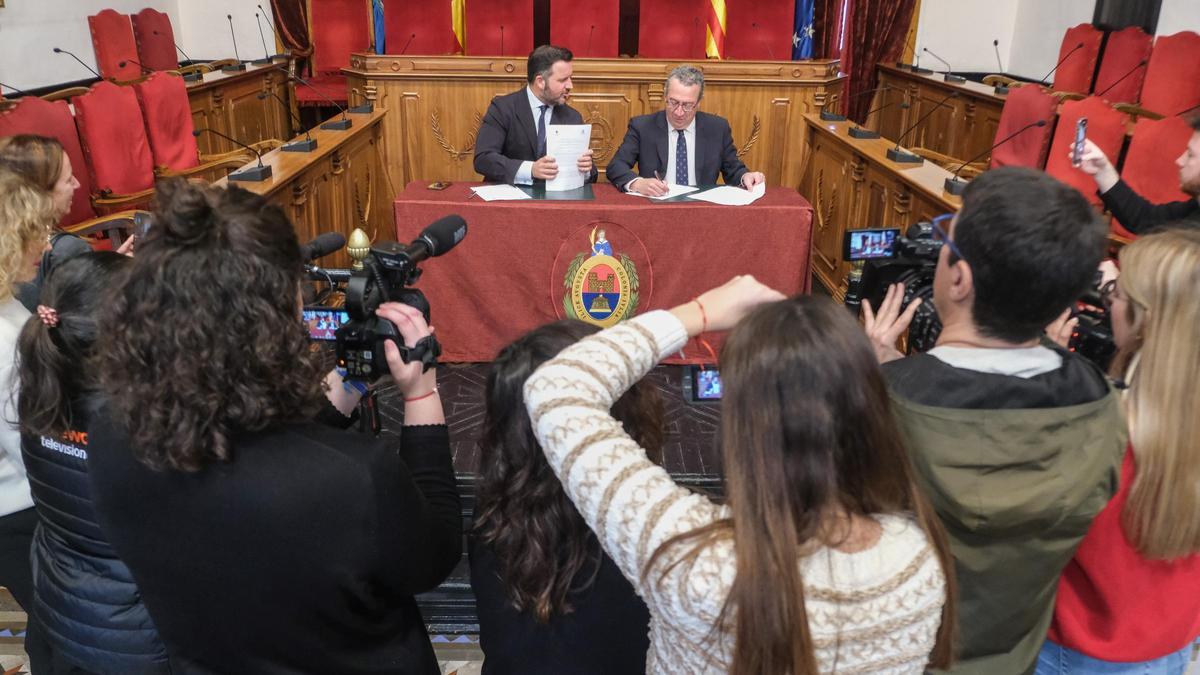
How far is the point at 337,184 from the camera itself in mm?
4195

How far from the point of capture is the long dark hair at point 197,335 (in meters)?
0.91

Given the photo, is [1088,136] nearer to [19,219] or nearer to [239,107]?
[19,219]

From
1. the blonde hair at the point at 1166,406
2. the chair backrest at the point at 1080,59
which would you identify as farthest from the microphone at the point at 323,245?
the chair backrest at the point at 1080,59

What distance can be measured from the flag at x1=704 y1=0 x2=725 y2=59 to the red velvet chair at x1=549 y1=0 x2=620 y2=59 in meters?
0.74

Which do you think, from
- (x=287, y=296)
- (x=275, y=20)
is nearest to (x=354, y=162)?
(x=287, y=296)

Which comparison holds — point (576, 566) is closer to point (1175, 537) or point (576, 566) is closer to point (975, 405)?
point (975, 405)

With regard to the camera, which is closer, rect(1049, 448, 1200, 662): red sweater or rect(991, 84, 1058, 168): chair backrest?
rect(1049, 448, 1200, 662): red sweater

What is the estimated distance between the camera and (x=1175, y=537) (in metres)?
1.10

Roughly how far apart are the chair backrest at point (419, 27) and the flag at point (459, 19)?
3 centimetres

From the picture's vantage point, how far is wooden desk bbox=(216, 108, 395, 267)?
345 centimetres

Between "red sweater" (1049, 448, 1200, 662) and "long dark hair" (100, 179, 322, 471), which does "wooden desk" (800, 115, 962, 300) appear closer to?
"red sweater" (1049, 448, 1200, 662)

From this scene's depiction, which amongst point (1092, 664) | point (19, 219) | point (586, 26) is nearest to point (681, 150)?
point (19, 219)

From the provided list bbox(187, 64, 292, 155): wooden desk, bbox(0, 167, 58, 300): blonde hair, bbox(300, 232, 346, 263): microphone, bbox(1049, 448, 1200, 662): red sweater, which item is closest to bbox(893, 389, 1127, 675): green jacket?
bbox(1049, 448, 1200, 662): red sweater

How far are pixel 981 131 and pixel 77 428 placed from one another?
6.22m
